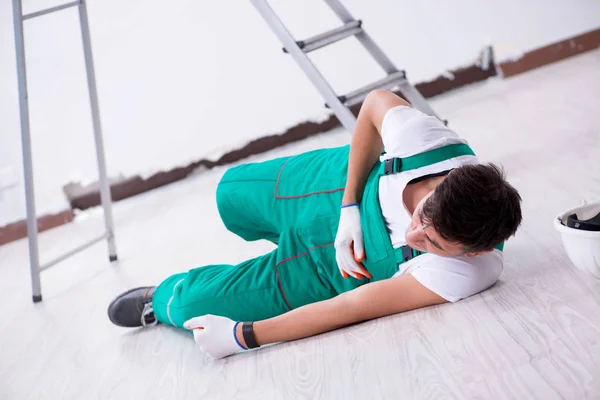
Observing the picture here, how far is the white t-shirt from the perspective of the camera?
1.57 metres

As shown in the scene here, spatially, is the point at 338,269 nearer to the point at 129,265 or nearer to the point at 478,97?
the point at 129,265

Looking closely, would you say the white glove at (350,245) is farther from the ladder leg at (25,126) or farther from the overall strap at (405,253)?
the ladder leg at (25,126)

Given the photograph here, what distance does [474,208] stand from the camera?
53.4 inches

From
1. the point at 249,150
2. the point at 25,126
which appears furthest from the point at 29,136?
the point at 249,150

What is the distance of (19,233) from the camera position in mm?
3918

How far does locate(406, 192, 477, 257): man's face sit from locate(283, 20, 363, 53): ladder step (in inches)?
56.5

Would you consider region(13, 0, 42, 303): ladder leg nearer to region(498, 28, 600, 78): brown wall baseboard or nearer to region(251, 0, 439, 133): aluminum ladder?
region(251, 0, 439, 133): aluminum ladder

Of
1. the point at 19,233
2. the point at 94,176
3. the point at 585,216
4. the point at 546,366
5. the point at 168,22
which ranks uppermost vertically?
the point at 168,22

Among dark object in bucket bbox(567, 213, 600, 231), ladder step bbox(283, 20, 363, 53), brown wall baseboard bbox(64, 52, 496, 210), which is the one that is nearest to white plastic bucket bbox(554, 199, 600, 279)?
dark object in bucket bbox(567, 213, 600, 231)

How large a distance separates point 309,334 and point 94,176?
2.77 metres

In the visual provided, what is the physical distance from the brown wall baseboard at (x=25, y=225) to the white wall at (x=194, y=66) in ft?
0.18

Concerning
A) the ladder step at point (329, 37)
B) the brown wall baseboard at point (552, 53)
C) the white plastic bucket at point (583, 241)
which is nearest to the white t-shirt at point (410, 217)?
the white plastic bucket at point (583, 241)

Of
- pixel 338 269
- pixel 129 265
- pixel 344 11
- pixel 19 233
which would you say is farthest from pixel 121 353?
pixel 19 233

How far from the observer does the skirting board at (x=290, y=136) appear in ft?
13.2
